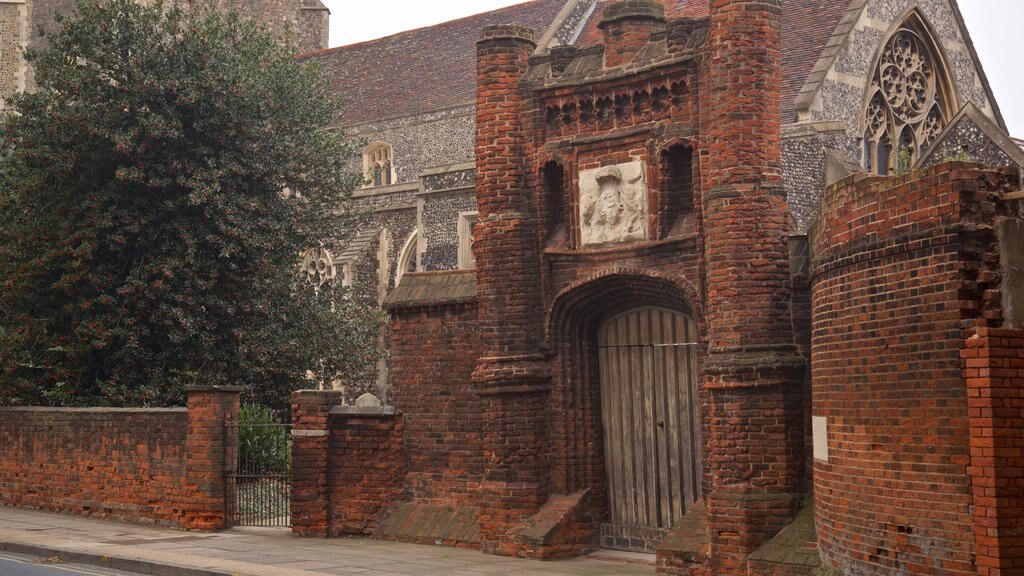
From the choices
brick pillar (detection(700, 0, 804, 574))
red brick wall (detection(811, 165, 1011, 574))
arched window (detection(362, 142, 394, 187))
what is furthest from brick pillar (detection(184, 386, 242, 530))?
arched window (detection(362, 142, 394, 187))

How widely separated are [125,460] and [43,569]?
458 cm

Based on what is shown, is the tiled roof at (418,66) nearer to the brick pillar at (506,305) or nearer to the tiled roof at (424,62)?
the tiled roof at (424,62)

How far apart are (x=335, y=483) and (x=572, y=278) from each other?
13.7ft

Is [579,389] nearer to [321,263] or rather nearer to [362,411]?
Result: [362,411]

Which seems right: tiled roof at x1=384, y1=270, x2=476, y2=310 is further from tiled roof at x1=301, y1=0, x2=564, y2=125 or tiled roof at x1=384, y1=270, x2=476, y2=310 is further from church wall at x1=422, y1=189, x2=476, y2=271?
tiled roof at x1=301, y1=0, x2=564, y2=125

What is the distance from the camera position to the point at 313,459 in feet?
51.1

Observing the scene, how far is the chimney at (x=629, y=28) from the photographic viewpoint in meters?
14.0

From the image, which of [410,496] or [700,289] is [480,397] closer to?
[410,496]

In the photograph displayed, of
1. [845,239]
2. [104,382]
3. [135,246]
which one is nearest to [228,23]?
[135,246]

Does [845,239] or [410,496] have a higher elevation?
[845,239]

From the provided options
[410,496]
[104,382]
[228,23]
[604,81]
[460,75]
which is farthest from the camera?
[460,75]

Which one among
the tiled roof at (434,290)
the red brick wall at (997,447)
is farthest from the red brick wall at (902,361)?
the tiled roof at (434,290)

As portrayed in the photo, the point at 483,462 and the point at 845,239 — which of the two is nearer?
the point at 845,239

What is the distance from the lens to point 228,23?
79.9 feet
